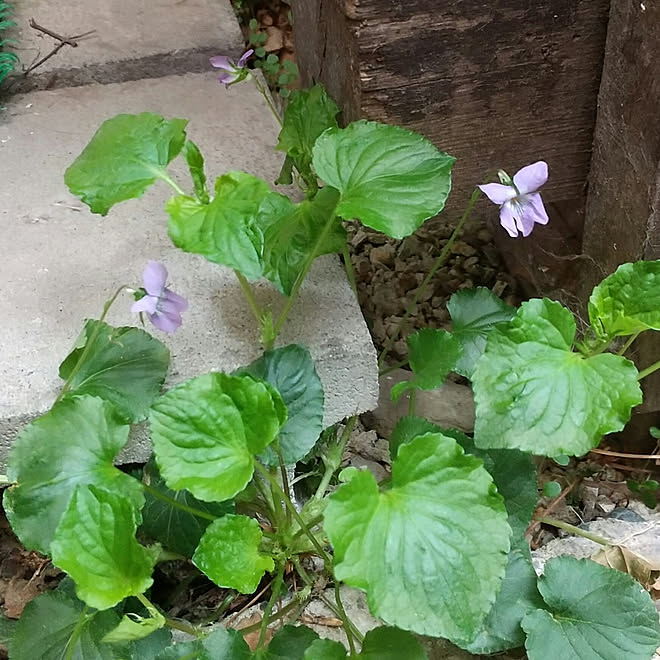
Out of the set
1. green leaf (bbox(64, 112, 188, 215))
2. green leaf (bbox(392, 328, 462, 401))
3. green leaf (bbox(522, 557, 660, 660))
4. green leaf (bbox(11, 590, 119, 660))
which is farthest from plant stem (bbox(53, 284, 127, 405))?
green leaf (bbox(522, 557, 660, 660))

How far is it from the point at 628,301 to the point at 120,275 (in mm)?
659

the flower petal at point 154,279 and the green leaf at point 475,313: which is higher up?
the flower petal at point 154,279

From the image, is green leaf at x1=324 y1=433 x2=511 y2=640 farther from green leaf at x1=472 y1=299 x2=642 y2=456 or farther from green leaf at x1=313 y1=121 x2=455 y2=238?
green leaf at x1=313 y1=121 x2=455 y2=238

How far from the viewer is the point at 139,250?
1177mm

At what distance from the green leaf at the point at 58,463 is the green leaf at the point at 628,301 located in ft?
1.79

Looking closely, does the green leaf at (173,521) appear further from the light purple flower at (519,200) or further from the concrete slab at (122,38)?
the concrete slab at (122,38)

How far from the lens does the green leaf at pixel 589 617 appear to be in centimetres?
92

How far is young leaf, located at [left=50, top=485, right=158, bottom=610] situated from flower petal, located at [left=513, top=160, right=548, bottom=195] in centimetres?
55

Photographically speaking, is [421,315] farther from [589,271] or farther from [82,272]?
[82,272]

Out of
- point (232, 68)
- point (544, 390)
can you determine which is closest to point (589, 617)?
point (544, 390)

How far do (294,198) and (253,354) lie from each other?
30 centimetres

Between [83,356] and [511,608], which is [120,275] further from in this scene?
[511,608]

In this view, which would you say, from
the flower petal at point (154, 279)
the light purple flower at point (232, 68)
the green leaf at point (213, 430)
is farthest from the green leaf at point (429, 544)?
the light purple flower at point (232, 68)

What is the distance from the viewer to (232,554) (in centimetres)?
89
